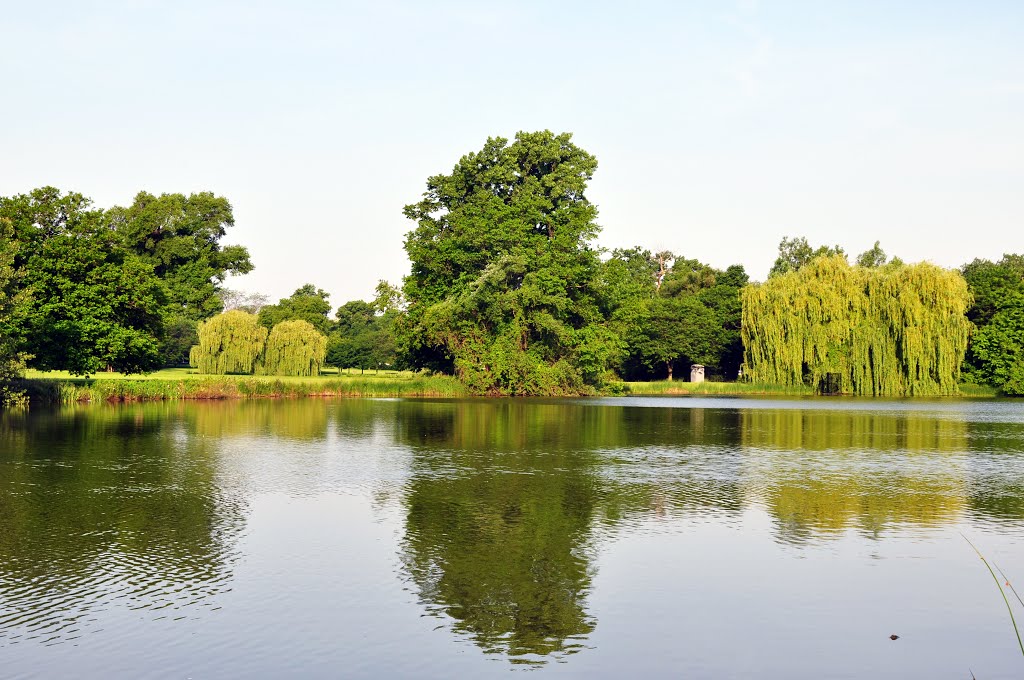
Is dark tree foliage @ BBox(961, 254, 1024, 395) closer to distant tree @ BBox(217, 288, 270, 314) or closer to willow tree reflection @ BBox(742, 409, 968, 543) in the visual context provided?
willow tree reflection @ BBox(742, 409, 968, 543)

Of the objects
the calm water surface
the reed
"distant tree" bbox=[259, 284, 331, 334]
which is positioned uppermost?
"distant tree" bbox=[259, 284, 331, 334]

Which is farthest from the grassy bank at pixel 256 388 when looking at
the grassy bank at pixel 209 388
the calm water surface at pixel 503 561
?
the calm water surface at pixel 503 561

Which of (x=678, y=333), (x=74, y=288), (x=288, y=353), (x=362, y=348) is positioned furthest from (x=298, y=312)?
(x=74, y=288)

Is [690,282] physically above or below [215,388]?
above

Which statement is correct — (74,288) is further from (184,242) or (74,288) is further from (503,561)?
(503,561)

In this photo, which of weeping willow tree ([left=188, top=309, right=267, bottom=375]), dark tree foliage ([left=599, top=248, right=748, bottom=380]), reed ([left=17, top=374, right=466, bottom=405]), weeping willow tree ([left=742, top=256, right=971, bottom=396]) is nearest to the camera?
reed ([left=17, top=374, right=466, bottom=405])

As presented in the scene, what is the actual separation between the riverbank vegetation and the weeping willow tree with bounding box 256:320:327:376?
0.45 ft

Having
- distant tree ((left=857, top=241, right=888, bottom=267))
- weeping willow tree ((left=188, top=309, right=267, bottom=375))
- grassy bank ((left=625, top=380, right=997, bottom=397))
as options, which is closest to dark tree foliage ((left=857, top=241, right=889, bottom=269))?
distant tree ((left=857, top=241, right=888, bottom=267))

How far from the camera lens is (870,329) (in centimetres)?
6894

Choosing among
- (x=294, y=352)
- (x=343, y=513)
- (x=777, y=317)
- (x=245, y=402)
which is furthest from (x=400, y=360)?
(x=343, y=513)

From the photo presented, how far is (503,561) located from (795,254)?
10717 centimetres

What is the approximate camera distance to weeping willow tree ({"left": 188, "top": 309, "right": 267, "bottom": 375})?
8181cm

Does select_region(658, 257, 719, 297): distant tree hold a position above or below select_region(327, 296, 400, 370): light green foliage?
above

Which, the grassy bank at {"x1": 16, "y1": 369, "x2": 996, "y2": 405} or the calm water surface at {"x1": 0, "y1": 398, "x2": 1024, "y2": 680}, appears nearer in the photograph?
the calm water surface at {"x1": 0, "y1": 398, "x2": 1024, "y2": 680}
